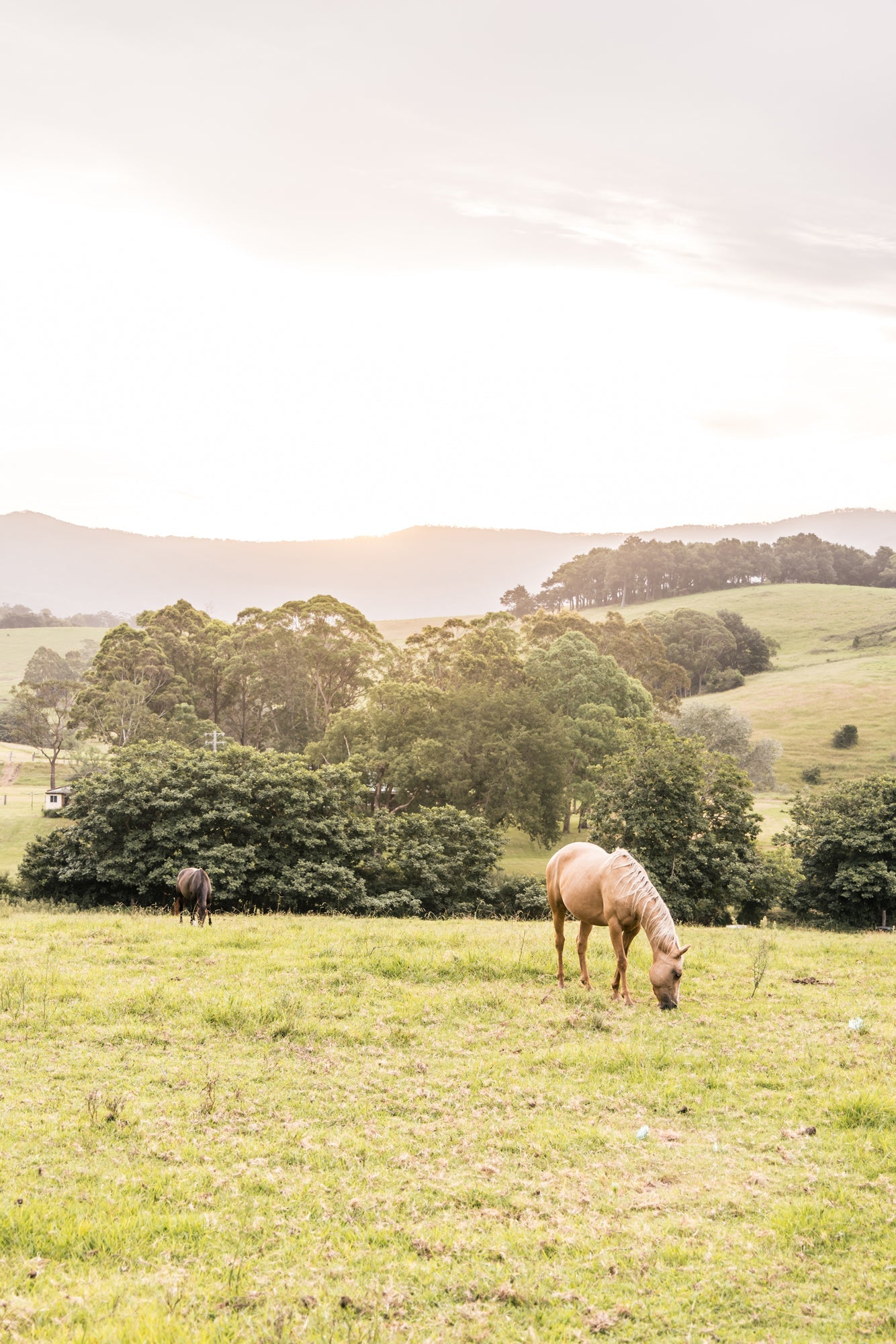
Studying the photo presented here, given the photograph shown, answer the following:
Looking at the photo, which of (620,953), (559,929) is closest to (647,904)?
(620,953)

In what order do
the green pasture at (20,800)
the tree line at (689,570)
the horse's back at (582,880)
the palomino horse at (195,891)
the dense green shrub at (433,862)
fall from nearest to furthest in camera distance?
Answer: the horse's back at (582,880) → the palomino horse at (195,891) → the dense green shrub at (433,862) → the green pasture at (20,800) → the tree line at (689,570)

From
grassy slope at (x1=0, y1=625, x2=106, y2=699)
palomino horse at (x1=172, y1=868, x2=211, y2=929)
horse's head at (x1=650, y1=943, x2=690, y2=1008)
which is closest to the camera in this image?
horse's head at (x1=650, y1=943, x2=690, y2=1008)

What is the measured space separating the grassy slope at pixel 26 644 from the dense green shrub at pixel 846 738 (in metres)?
137

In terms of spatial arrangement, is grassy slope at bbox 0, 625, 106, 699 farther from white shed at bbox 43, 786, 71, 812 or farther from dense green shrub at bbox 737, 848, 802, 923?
dense green shrub at bbox 737, 848, 802, 923

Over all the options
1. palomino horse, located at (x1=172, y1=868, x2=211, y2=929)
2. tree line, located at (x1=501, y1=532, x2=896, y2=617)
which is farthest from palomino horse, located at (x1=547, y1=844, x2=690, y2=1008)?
tree line, located at (x1=501, y1=532, x2=896, y2=617)

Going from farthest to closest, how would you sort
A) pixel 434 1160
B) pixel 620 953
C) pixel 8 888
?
1. pixel 8 888
2. pixel 620 953
3. pixel 434 1160

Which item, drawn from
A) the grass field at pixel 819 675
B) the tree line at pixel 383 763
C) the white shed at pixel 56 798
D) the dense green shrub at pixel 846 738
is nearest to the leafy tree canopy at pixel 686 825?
the tree line at pixel 383 763

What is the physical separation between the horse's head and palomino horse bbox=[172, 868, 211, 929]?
11.5 m

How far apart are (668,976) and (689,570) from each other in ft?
544

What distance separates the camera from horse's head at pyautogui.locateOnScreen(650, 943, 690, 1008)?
1273cm

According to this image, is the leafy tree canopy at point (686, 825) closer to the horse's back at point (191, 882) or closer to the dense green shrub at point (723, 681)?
the horse's back at point (191, 882)

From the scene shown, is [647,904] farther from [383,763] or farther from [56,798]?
[56,798]

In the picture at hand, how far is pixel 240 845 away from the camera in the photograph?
31.5 metres

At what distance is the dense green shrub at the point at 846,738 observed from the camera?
283ft
